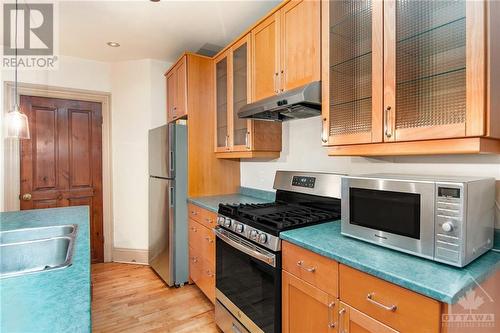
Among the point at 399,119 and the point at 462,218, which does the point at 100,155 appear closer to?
the point at 399,119

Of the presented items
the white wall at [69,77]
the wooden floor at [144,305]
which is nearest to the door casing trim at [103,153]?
the white wall at [69,77]

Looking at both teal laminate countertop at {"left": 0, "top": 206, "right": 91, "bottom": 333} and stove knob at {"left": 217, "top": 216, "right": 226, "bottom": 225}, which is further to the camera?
stove knob at {"left": 217, "top": 216, "right": 226, "bottom": 225}

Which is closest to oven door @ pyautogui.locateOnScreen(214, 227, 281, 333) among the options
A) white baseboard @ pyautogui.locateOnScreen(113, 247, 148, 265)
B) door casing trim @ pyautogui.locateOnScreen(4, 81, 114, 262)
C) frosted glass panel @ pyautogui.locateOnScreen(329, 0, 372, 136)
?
frosted glass panel @ pyautogui.locateOnScreen(329, 0, 372, 136)

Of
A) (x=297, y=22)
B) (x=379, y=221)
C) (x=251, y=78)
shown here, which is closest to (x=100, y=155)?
(x=251, y=78)

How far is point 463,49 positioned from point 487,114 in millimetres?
280

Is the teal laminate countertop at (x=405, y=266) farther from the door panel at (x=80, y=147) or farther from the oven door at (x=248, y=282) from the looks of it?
the door panel at (x=80, y=147)

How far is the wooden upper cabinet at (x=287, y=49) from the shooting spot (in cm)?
170

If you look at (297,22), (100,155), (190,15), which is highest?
(190,15)

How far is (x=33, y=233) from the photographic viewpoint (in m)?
1.65

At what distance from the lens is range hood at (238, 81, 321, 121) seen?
1608 mm

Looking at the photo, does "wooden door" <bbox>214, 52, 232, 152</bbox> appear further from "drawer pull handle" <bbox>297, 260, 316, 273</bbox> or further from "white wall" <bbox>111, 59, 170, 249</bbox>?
"drawer pull handle" <bbox>297, 260, 316, 273</bbox>

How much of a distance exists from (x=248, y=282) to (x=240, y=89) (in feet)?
5.22

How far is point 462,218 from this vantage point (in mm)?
984

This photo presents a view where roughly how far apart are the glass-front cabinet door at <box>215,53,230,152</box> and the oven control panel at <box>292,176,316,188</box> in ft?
2.60
